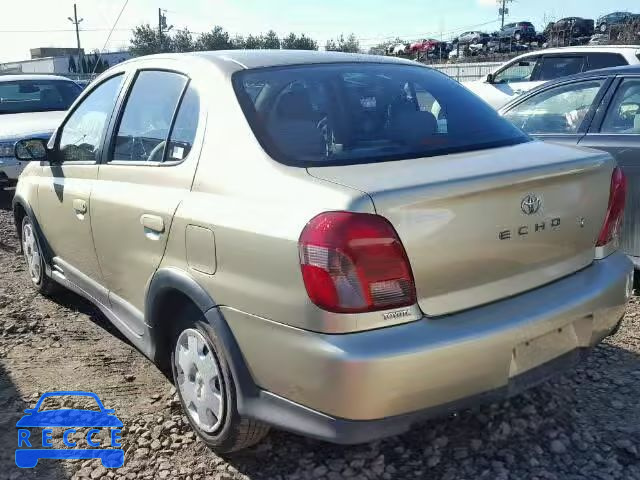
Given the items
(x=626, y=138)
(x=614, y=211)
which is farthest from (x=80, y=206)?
(x=626, y=138)

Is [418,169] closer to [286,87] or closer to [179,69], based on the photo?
[286,87]

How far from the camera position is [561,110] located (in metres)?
5.17

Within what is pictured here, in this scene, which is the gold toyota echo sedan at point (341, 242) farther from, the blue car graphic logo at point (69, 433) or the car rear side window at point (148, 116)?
the blue car graphic logo at point (69, 433)

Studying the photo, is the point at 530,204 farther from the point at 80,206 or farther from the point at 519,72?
the point at 519,72

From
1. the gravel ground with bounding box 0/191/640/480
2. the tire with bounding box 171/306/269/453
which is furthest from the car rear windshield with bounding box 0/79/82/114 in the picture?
the tire with bounding box 171/306/269/453

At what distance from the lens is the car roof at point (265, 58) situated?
3037 millimetres

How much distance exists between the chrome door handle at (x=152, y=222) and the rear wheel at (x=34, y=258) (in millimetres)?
2046

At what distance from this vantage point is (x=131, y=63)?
370 centimetres

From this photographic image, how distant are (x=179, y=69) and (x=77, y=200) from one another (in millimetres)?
1114

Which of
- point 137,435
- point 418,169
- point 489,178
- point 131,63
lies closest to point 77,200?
point 131,63

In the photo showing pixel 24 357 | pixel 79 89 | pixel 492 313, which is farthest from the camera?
pixel 79 89

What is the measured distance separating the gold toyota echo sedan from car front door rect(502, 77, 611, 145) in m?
1.87

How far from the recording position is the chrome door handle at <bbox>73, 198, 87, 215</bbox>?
371 centimetres

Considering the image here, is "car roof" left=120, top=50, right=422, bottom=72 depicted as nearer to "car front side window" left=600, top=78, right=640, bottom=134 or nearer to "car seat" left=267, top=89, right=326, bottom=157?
"car seat" left=267, top=89, right=326, bottom=157
